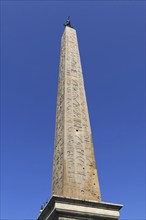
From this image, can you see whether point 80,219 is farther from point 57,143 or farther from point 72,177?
point 57,143

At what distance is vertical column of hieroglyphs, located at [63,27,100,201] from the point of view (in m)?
6.27

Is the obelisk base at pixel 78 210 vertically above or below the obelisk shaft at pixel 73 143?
below

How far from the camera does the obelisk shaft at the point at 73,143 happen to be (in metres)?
6.28

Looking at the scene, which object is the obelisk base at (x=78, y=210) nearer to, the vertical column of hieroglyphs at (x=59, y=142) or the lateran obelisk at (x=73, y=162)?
the lateran obelisk at (x=73, y=162)

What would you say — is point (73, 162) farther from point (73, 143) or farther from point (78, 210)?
point (78, 210)

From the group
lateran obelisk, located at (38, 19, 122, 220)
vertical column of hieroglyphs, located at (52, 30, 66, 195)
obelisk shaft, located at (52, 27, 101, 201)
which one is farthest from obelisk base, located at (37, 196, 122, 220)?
vertical column of hieroglyphs, located at (52, 30, 66, 195)

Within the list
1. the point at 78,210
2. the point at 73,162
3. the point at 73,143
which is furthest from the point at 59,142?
the point at 78,210

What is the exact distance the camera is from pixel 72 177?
6320mm

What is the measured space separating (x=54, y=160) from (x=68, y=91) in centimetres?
160

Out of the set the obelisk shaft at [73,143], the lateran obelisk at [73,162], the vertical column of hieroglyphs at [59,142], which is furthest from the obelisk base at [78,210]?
the vertical column of hieroglyphs at [59,142]

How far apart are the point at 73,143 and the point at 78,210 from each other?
57.5 inches

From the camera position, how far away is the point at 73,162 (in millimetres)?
6547

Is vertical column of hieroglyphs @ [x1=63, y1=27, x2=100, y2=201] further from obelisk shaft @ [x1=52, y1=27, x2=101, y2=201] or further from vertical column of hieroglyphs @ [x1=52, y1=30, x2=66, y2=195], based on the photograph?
vertical column of hieroglyphs @ [x1=52, y1=30, x2=66, y2=195]

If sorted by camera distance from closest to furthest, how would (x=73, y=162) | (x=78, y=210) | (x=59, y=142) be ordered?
(x=78, y=210)
(x=73, y=162)
(x=59, y=142)
